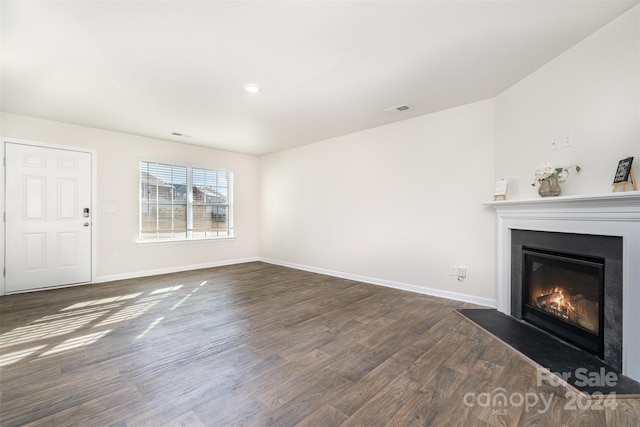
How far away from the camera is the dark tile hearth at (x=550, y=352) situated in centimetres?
176

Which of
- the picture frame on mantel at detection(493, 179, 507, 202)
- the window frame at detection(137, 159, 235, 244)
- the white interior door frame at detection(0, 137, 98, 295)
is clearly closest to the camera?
the picture frame on mantel at detection(493, 179, 507, 202)

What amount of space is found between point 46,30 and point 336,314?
11.7 feet

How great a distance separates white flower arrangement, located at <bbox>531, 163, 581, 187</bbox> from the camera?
244cm

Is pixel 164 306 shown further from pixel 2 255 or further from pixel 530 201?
pixel 530 201

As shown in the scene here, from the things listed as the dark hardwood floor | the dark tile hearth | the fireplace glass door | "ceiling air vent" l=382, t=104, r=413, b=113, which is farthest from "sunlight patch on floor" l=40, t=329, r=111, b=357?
the fireplace glass door

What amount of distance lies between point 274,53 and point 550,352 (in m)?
3.37

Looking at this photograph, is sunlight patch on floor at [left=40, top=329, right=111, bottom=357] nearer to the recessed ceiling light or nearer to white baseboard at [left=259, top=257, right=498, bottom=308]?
the recessed ceiling light

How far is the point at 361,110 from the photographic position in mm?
3697

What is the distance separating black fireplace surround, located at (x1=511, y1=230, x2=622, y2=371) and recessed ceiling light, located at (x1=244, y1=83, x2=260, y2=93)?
3225mm

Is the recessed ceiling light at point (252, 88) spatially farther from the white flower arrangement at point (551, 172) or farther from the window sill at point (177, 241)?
the window sill at point (177, 241)

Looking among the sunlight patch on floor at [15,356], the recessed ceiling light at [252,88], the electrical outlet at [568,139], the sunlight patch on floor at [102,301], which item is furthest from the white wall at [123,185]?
the electrical outlet at [568,139]

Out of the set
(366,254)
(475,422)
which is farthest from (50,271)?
(475,422)

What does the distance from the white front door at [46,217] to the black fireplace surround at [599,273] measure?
6065mm

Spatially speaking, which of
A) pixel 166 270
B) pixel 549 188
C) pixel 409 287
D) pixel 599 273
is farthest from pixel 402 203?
pixel 166 270
